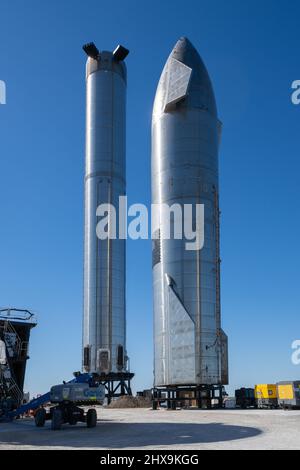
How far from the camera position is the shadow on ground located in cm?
2086

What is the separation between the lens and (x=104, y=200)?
206 feet

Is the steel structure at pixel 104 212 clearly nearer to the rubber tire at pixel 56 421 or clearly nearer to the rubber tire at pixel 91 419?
the rubber tire at pixel 91 419

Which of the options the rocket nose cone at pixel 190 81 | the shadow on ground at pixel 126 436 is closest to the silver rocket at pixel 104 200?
the rocket nose cone at pixel 190 81

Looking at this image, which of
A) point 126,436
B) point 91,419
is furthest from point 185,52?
point 126,436

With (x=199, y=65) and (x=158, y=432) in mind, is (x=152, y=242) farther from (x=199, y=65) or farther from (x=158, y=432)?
(x=158, y=432)

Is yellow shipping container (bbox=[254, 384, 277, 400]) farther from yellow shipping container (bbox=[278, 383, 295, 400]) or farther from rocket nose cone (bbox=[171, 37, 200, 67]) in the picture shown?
rocket nose cone (bbox=[171, 37, 200, 67])

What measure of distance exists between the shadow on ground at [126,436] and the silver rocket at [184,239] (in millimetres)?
18326

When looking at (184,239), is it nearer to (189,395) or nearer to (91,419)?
(189,395)

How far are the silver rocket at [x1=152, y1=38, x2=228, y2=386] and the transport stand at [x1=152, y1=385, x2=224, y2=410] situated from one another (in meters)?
0.86

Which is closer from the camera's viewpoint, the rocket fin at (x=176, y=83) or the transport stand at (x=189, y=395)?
the transport stand at (x=189, y=395)

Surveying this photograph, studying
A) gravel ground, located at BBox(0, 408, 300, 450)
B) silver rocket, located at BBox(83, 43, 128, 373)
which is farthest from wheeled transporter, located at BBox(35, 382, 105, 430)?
silver rocket, located at BBox(83, 43, 128, 373)

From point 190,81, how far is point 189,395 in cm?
Result: 2747

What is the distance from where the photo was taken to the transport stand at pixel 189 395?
46594 mm
